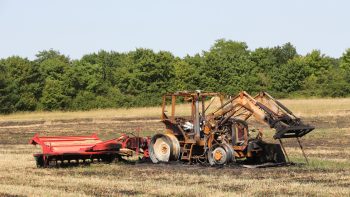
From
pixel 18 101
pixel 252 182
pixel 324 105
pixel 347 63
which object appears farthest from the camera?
pixel 347 63

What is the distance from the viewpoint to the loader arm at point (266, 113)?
2061 cm

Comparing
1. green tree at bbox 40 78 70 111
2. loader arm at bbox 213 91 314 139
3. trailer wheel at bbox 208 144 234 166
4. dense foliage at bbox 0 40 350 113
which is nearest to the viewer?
loader arm at bbox 213 91 314 139

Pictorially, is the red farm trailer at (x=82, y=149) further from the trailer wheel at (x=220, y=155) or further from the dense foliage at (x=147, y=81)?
the dense foliage at (x=147, y=81)

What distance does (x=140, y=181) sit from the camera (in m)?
18.1

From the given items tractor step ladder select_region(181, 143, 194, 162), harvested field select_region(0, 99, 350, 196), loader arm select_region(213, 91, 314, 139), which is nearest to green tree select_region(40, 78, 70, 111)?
harvested field select_region(0, 99, 350, 196)

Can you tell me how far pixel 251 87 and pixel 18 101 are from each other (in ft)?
97.9

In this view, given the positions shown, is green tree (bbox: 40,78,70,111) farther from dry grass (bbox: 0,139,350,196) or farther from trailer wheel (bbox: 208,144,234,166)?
trailer wheel (bbox: 208,144,234,166)

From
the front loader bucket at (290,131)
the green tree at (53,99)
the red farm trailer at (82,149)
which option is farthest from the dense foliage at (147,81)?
the front loader bucket at (290,131)

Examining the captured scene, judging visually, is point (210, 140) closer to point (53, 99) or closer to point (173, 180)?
point (173, 180)

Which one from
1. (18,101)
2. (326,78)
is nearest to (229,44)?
(326,78)

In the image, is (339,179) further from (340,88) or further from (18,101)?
(18,101)

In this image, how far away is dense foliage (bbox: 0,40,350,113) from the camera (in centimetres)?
8575

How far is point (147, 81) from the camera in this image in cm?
9288

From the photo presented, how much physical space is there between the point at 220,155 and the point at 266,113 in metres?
1.92
